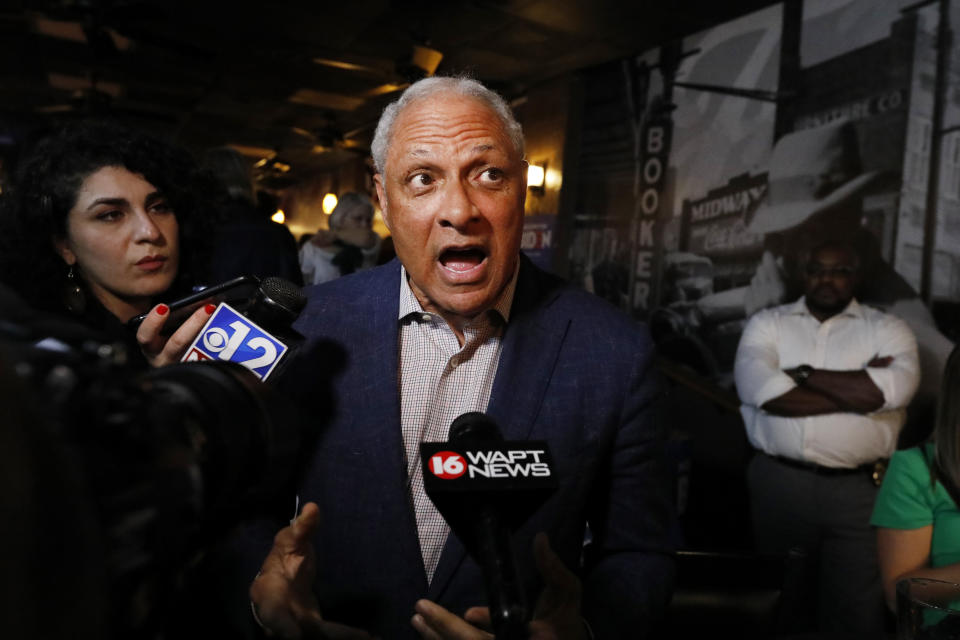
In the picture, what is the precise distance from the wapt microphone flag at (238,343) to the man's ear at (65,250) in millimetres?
776

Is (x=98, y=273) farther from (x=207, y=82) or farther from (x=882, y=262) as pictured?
(x=207, y=82)

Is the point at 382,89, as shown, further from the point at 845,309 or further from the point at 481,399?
the point at 481,399

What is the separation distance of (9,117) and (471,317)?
431 inches

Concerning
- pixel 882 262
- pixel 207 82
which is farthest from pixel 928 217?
pixel 207 82

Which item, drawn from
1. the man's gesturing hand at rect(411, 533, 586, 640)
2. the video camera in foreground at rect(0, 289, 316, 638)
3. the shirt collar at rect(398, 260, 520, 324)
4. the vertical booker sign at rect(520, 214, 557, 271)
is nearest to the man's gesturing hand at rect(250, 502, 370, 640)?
the man's gesturing hand at rect(411, 533, 586, 640)

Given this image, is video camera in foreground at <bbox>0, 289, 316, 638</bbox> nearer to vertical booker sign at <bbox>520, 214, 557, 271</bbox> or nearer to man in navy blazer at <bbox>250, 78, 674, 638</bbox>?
man in navy blazer at <bbox>250, 78, 674, 638</bbox>

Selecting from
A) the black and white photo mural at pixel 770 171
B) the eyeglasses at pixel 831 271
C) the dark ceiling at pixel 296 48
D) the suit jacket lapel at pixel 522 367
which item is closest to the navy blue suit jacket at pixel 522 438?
the suit jacket lapel at pixel 522 367

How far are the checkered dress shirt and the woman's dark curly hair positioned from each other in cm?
82

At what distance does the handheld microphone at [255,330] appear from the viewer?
1.07m

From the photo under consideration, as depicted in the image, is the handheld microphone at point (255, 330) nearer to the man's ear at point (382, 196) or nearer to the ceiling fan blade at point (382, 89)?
the man's ear at point (382, 196)

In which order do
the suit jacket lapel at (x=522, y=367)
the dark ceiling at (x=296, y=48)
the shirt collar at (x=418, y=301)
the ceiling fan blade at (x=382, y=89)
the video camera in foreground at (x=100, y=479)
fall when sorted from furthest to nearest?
1. the ceiling fan blade at (x=382, y=89)
2. the dark ceiling at (x=296, y=48)
3. the shirt collar at (x=418, y=301)
4. the suit jacket lapel at (x=522, y=367)
5. the video camera in foreground at (x=100, y=479)

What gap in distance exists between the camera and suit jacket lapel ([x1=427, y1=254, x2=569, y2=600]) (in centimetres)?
118

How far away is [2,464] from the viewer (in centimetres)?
29

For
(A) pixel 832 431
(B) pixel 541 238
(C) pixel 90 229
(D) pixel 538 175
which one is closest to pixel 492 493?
(C) pixel 90 229
